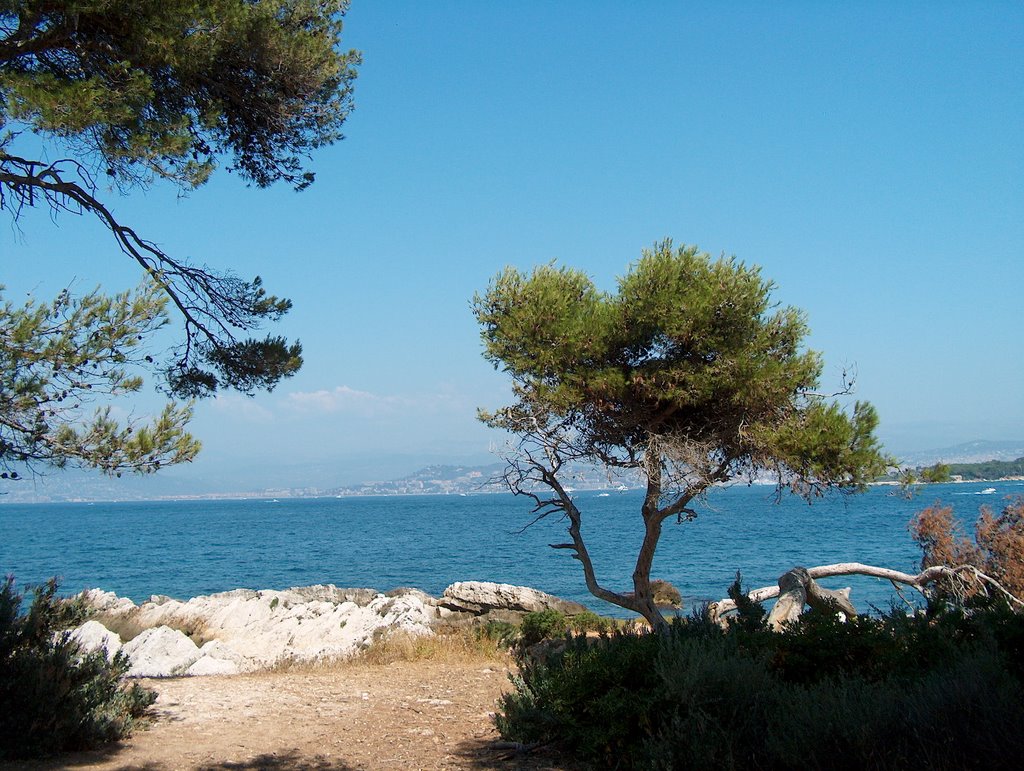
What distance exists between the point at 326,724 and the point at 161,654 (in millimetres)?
7321

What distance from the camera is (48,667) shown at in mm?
6172

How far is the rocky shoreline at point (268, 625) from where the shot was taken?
13.2 meters

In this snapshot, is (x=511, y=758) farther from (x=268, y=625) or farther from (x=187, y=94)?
(x=268, y=625)

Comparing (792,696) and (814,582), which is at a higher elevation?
(792,696)

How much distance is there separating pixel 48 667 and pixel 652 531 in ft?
22.9

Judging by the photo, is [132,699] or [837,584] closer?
[132,699]

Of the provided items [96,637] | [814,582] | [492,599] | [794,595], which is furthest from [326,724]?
[492,599]

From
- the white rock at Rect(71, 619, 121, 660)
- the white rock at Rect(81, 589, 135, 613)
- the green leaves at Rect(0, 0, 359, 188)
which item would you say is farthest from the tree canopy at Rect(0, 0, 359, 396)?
the white rock at Rect(81, 589, 135, 613)

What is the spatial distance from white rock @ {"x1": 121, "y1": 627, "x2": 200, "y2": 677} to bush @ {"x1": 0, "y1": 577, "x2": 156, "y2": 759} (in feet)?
20.1

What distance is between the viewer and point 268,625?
18719 millimetres

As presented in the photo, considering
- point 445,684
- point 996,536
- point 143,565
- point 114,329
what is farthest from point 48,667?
point 143,565

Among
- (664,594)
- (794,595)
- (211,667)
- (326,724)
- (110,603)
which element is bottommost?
(664,594)

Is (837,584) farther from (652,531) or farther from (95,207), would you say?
(95,207)

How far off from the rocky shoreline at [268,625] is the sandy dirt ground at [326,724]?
8.71ft
